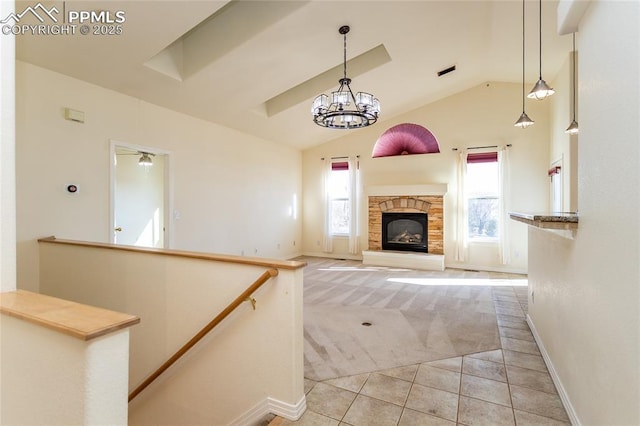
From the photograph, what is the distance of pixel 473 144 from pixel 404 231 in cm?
251

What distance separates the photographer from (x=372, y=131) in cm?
784

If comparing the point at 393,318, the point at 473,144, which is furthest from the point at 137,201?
the point at 473,144

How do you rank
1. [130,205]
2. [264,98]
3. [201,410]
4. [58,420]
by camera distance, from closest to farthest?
[58,420] < [201,410] < [264,98] < [130,205]

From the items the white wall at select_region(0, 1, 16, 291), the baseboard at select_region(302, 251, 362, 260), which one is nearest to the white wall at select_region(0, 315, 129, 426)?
the white wall at select_region(0, 1, 16, 291)

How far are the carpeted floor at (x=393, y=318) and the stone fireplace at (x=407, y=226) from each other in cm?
69

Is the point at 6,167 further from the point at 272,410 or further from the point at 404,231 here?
the point at 404,231

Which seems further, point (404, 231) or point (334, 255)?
point (334, 255)

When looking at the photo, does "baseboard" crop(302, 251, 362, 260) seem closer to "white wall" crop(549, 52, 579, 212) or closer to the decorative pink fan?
the decorative pink fan

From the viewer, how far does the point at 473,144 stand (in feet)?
22.5

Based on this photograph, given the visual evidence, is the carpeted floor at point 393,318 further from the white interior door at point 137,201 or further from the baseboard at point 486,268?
the white interior door at point 137,201

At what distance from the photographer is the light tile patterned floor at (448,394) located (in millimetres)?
2051

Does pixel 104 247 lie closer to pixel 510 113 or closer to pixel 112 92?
pixel 112 92

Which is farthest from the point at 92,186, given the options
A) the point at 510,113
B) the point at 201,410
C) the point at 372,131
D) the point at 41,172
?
the point at 510,113

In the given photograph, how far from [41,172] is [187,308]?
2.64 metres
